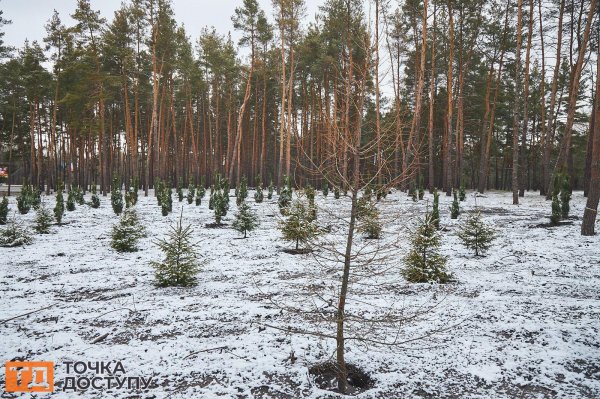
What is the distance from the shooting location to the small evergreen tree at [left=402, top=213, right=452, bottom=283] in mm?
6402

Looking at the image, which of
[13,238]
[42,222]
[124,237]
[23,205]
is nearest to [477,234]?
[124,237]

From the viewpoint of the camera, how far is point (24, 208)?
14695 mm

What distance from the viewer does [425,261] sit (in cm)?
653

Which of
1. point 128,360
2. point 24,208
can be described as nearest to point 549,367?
point 128,360

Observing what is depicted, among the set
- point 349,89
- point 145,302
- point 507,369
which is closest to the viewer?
point 349,89

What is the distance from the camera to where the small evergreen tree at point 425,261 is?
640 centimetres

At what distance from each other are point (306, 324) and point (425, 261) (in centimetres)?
316

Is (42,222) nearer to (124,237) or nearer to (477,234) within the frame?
(124,237)

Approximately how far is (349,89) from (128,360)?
4.20 m

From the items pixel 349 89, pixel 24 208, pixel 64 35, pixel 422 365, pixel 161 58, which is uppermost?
pixel 64 35

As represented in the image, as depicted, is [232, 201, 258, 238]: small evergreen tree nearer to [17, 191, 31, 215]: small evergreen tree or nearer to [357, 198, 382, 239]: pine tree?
[357, 198, 382, 239]: pine tree

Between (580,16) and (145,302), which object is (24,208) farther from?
(580,16)

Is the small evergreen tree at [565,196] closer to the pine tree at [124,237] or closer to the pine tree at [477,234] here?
the pine tree at [477,234]

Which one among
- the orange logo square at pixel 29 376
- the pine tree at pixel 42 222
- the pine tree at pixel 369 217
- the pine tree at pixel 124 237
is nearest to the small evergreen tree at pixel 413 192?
the pine tree at pixel 124 237
